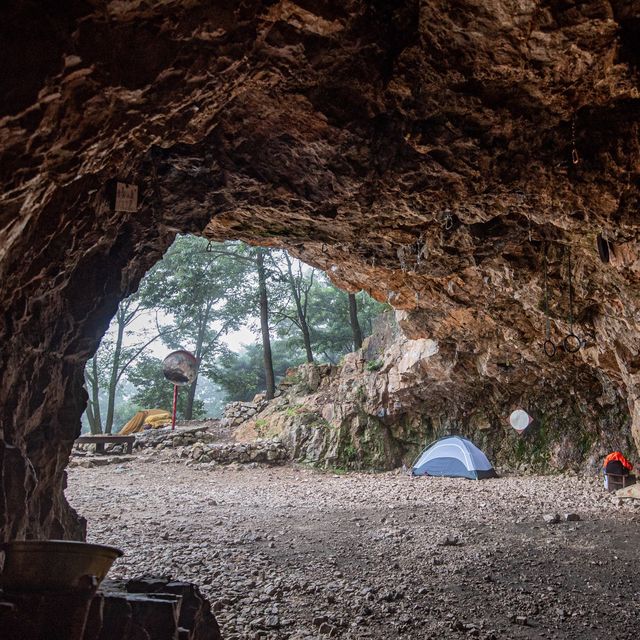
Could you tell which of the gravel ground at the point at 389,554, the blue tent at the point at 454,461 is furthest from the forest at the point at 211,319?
the gravel ground at the point at 389,554

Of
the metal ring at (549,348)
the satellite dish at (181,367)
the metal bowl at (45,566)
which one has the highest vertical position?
the metal ring at (549,348)

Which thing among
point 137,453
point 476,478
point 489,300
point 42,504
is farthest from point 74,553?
point 137,453

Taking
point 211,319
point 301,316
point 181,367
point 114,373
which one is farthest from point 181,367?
point 211,319

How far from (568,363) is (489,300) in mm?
3150

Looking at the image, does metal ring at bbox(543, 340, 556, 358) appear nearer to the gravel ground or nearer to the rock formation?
the rock formation

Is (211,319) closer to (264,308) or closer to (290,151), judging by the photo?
(264,308)

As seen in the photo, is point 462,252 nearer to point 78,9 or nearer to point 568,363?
point 568,363

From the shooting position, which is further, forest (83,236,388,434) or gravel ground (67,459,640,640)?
forest (83,236,388,434)

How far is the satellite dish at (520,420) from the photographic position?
13383 mm

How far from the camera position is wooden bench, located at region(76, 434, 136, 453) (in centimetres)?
1453

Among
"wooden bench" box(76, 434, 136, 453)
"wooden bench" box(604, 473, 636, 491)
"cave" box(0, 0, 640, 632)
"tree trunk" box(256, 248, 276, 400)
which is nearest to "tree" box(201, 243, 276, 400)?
"tree trunk" box(256, 248, 276, 400)

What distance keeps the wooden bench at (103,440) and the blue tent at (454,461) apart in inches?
342

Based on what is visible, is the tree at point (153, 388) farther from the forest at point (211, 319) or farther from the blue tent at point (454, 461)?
the blue tent at point (454, 461)

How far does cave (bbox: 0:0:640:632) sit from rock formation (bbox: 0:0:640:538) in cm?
2
